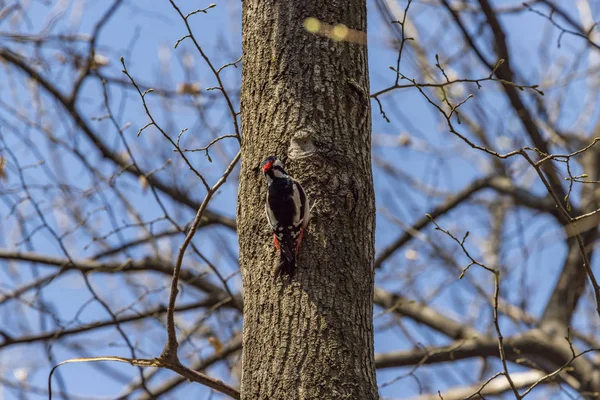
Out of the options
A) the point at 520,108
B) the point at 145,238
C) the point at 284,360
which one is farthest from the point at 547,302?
the point at 284,360

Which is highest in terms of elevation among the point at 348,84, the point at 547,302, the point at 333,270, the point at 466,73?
the point at 466,73

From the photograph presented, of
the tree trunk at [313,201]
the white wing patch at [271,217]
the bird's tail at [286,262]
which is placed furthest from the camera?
the white wing patch at [271,217]

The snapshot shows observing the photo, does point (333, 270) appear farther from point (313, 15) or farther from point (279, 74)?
point (313, 15)

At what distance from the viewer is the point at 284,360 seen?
88.1 inches

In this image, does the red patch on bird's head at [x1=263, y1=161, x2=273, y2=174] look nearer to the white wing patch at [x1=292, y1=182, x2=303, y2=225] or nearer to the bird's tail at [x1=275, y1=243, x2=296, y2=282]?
the white wing patch at [x1=292, y1=182, x2=303, y2=225]

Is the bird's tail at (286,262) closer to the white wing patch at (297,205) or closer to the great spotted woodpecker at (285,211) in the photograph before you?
the great spotted woodpecker at (285,211)

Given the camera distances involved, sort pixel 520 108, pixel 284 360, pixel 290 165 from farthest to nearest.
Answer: pixel 520 108 → pixel 290 165 → pixel 284 360

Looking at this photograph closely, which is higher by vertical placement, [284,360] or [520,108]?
[520,108]

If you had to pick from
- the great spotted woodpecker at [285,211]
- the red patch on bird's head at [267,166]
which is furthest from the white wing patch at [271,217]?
the red patch on bird's head at [267,166]

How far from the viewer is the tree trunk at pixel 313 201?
2.25 metres

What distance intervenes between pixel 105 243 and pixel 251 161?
3853 mm

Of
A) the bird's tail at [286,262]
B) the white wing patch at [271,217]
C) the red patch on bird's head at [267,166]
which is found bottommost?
the bird's tail at [286,262]

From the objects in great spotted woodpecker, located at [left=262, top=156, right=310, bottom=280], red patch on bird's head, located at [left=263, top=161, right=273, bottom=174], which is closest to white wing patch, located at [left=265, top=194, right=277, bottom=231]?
great spotted woodpecker, located at [left=262, top=156, right=310, bottom=280]

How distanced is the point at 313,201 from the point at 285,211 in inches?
4.3
